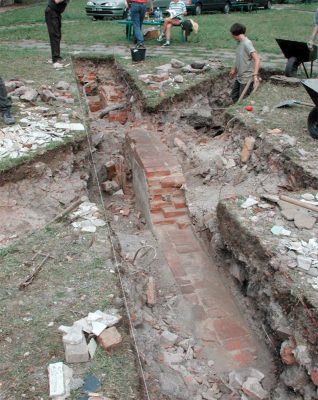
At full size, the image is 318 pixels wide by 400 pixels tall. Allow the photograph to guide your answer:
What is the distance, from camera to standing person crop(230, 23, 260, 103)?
7.93m

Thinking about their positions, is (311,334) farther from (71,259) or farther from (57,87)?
(57,87)

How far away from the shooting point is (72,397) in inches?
125

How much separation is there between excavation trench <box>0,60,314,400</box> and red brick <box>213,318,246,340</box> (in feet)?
0.04

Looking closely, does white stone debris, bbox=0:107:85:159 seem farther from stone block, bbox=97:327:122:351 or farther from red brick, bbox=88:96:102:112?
stone block, bbox=97:327:122:351

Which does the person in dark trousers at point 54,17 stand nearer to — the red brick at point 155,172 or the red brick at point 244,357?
the red brick at point 155,172

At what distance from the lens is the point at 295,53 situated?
946 cm

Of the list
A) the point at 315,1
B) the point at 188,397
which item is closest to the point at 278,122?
the point at 188,397

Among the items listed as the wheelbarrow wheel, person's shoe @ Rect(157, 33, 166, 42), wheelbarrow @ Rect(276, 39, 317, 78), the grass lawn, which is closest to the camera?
the wheelbarrow wheel

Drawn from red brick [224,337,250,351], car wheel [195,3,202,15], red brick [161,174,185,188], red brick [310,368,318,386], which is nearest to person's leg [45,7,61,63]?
red brick [161,174,185,188]

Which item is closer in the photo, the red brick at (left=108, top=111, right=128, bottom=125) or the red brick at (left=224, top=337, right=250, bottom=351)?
the red brick at (left=224, top=337, right=250, bottom=351)

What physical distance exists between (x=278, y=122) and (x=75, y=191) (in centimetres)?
350

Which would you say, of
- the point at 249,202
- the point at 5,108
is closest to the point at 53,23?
the point at 5,108

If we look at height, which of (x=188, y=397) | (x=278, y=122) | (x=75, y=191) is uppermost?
(x=278, y=122)

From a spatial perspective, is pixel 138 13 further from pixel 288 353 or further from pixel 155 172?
pixel 288 353
